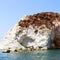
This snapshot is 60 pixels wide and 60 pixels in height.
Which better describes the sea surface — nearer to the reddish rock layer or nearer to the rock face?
the rock face

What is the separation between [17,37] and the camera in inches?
2766

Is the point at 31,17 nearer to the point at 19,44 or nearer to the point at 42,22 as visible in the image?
the point at 42,22

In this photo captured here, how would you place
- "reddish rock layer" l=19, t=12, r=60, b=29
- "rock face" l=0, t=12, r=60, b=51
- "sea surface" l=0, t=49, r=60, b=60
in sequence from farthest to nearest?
1. "reddish rock layer" l=19, t=12, r=60, b=29
2. "rock face" l=0, t=12, r=60, b=51
3. "sea surface" l=0, t=49, r=60, b=60

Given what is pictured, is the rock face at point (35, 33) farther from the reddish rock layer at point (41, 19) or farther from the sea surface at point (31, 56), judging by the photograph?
the sea surface at point (31, 56)

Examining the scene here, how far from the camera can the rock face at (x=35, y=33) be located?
6793 centimetres

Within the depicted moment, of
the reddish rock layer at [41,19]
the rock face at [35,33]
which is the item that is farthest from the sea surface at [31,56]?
the reddish rock layer at [41,19]

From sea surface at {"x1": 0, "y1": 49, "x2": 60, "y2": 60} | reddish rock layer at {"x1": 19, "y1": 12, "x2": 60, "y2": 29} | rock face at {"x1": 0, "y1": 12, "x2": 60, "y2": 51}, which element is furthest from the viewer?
reddish rock layer at {"x1": 19, "y1": 12, "x2": 60, "y2": 29}

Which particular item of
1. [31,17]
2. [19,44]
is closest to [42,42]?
[19,44]

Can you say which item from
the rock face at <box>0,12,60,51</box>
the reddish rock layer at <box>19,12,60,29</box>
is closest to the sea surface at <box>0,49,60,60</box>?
the rock face at <box>0,12,60,51</box>

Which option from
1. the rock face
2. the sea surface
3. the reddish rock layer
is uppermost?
the reddish rock layer

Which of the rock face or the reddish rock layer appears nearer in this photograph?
the rock face

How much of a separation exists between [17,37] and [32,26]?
520 centimetres

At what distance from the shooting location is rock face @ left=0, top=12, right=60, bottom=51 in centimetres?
6793

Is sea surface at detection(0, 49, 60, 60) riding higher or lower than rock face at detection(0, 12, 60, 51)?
lower
